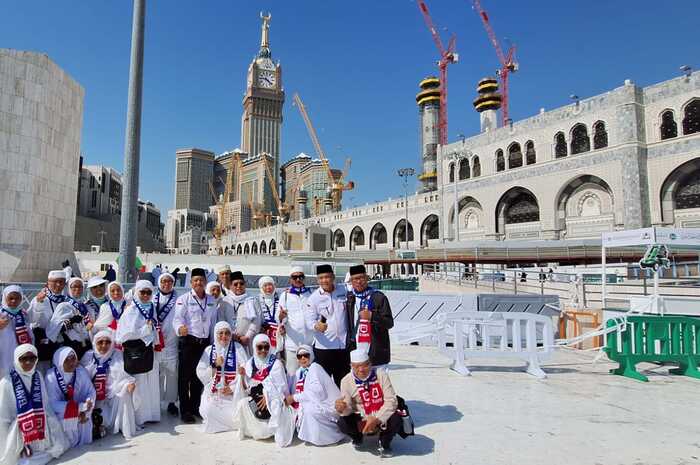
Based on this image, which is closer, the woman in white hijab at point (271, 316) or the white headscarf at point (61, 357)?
the white headscarf at point (61, 357)

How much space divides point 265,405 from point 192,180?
195 meters

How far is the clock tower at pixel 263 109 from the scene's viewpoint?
178 meters

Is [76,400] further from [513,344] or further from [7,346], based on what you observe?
[513,344]

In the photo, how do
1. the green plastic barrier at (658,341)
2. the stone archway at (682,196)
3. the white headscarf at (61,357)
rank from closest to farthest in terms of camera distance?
the white headscarf at (61,357), the green plastic barrier at (658,341), the stone archway at (682,196)

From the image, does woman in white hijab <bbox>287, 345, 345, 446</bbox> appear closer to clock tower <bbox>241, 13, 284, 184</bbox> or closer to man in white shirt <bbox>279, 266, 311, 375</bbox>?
man in white shirt <bbox>279, 266, 311, 375</bbox>

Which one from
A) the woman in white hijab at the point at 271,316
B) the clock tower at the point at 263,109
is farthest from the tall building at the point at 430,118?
the clock tower at the point at 263,109

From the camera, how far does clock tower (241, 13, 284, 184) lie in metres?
178

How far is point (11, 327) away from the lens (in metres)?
4.12

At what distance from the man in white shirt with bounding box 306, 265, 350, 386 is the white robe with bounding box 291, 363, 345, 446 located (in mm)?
370

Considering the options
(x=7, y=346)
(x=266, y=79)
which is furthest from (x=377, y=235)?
(x=266, y=79)

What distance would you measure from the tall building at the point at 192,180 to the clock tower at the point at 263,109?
23437mm

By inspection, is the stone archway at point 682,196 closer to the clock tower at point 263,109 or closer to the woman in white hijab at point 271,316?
the woman in white hijab at point 271,316

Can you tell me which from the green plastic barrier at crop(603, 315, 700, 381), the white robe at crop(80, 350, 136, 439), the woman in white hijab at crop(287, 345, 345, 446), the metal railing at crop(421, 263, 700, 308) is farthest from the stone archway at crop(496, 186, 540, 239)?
the white robe at crop(80, 350, 136, 439)

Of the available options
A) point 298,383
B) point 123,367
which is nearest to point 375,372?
point 298,383
